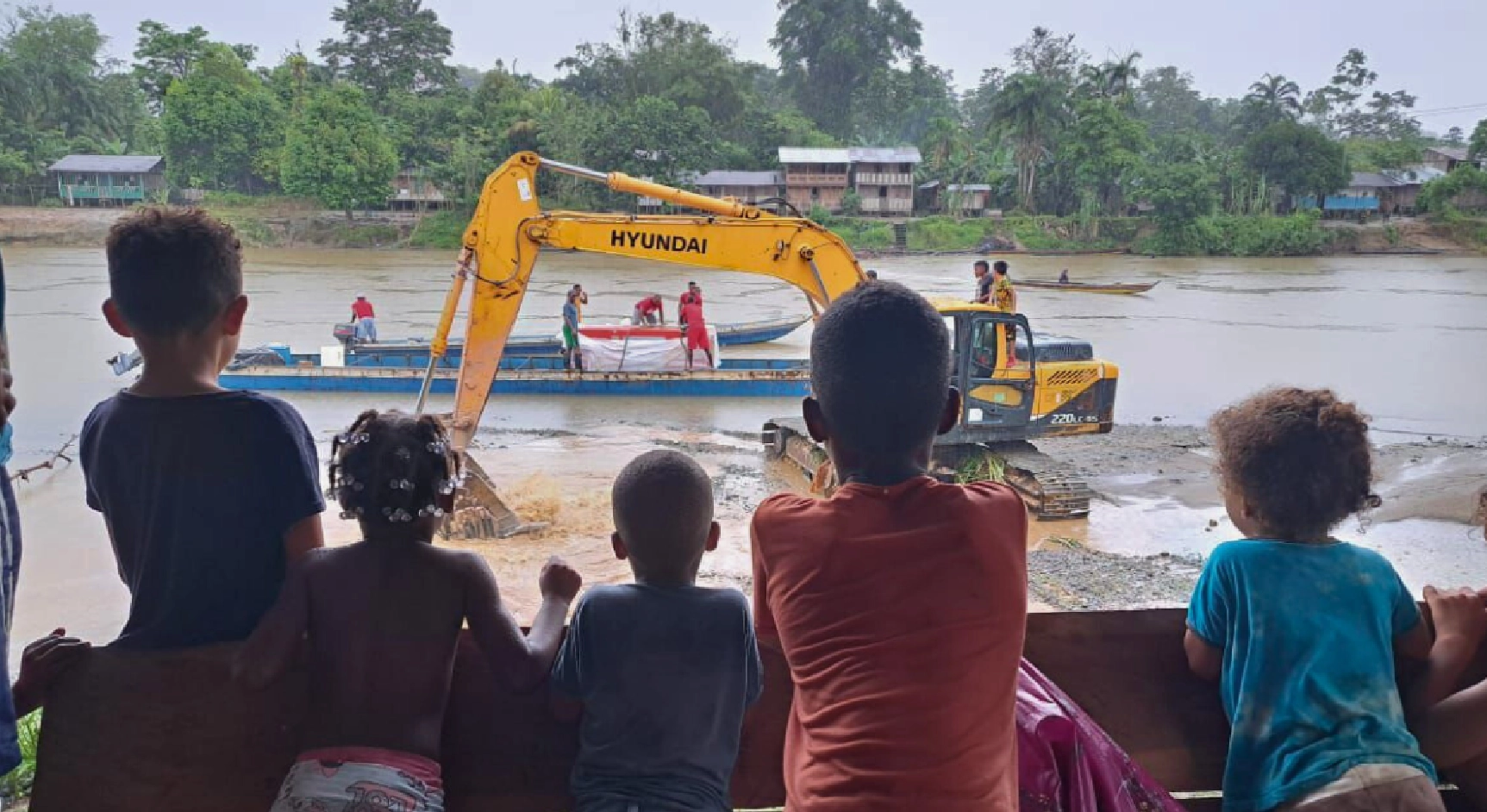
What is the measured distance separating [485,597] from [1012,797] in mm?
912

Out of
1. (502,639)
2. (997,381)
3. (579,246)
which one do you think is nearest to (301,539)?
(502,639)

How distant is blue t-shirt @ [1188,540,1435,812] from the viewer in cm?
197

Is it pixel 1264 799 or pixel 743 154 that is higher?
pixel 743 154

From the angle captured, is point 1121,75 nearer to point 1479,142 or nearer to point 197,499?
point 1479,142

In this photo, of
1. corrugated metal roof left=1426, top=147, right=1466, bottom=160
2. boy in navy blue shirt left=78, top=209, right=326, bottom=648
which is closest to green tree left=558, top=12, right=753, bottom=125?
corrugated metal roof left=1426, top=147, right=1466, bottom=160

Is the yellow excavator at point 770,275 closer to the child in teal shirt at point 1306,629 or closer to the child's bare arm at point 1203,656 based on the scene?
the child's bare arm at point 1203,656

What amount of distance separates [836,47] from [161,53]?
35801mm

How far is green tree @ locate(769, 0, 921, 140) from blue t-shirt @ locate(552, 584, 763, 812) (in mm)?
65391

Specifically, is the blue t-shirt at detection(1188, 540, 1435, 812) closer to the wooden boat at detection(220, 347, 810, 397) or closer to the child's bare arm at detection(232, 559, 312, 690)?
the child's bare arm at detection(232, 559, 312, 690)

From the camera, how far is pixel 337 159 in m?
42.9

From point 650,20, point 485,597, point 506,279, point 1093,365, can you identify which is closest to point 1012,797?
point 485,597

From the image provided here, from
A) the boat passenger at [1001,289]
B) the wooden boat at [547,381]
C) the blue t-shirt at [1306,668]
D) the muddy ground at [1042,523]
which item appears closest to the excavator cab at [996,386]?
the muddy ground at [1042,523]

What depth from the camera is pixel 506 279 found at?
980 cm

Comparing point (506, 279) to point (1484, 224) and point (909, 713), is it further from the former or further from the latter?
point (1484, 224)
